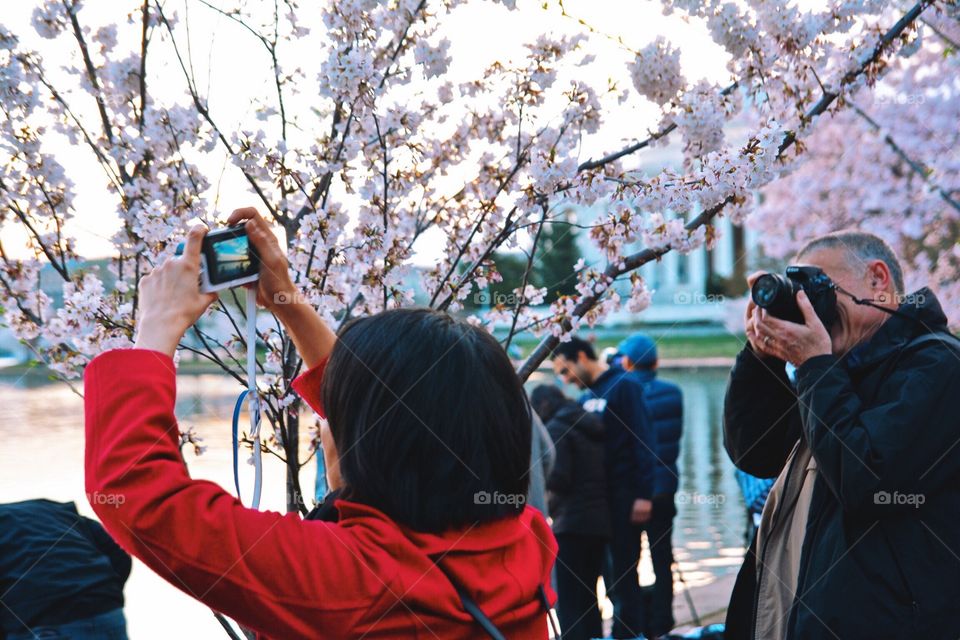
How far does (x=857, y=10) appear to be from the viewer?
2717 millimetres

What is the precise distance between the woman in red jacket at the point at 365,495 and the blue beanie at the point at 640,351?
15.6 ft

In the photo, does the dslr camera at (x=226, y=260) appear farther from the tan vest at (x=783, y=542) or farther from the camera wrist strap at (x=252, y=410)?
the tan vest at (x=783, y=542)

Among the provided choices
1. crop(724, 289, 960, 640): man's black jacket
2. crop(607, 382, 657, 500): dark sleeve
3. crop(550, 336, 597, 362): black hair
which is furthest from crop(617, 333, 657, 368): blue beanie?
crop(724, 289, 960, 640): man's black jacket

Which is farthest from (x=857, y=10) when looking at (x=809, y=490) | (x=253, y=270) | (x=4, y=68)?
(x=4, y=68)

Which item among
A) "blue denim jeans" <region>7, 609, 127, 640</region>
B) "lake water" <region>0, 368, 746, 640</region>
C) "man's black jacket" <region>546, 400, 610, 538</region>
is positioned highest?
"blue denim jeans" <region>7, 609, 127, 640</region>

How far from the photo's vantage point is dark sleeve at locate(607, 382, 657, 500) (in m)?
5.29

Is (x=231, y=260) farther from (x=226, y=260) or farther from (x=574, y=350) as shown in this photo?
(x=574, y=350)

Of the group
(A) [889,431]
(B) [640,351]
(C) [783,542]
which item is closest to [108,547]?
(C) [783,542]

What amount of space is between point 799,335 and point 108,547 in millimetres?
1823

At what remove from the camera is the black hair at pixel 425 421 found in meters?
1.29

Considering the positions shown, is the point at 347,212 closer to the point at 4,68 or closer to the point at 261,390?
the point at 261,390

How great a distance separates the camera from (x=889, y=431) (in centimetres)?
206

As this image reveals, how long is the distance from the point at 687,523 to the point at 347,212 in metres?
7.12

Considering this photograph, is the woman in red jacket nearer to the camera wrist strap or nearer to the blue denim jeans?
the camera wrist strap
